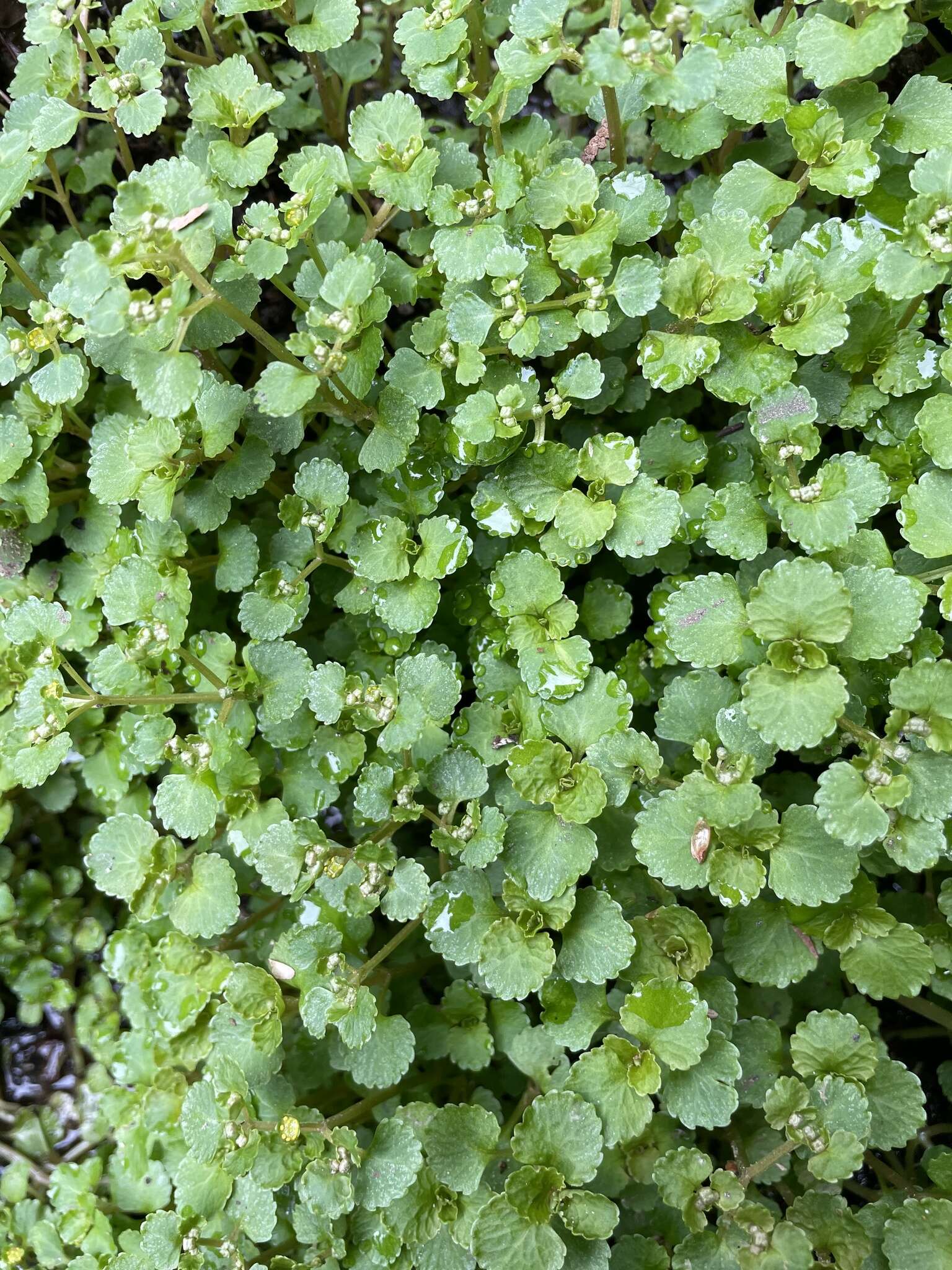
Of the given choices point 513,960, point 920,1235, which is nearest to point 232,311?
point 513,960

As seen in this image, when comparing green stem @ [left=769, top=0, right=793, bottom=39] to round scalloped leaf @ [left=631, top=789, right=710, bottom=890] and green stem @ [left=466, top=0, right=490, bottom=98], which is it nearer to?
green stem @ [left=466, top=0, right=490, bottom=98]

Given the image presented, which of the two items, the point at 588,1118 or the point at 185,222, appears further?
the point at 588,1118

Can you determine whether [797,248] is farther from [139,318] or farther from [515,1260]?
[515,1260]

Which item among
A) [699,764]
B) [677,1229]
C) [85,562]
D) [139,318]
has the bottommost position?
[677,1229]

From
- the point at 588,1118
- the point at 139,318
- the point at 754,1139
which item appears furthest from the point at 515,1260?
the point at 139,318

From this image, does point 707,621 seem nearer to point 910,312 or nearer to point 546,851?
point 546,851

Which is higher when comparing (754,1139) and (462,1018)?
(462,1018)

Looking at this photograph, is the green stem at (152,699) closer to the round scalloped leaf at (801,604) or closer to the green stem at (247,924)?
the green stem at (247,924)
